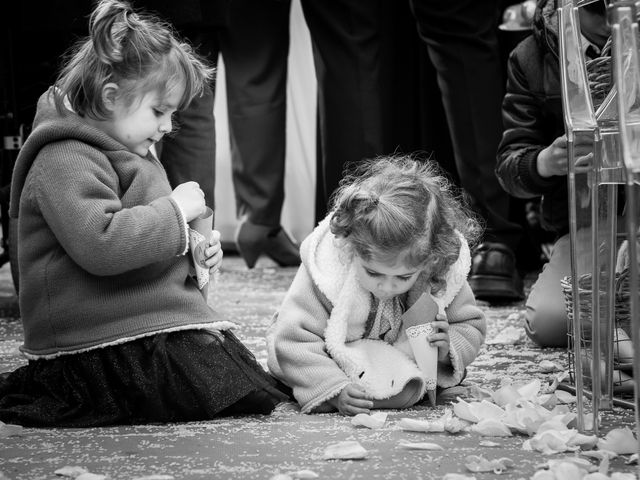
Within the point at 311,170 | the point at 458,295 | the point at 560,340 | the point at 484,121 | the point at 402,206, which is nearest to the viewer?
the point at 402,206

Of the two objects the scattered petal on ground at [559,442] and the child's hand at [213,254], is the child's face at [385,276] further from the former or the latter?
the scattered petal on ground at [559,442]

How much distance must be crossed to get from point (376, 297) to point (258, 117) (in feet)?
7.18

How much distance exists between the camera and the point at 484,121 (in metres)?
3.46

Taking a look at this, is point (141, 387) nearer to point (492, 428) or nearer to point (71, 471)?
point (71, 471)

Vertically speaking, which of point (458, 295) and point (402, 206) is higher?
point (402, 206)

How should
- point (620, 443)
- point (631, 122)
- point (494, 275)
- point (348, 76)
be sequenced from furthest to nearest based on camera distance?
point (348, 76) < point (494, 275) < point (620, 443) < point (631, 122)

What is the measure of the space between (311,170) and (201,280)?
2.80 meters

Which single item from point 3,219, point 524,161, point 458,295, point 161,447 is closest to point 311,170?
point 3,219

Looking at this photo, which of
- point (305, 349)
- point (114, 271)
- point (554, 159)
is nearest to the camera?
point (114, 271)

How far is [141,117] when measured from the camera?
206 cm

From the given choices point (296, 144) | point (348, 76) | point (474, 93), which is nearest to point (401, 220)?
point (474, 93)

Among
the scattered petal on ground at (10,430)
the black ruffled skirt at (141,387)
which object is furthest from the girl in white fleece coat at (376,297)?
the scattered petal on ground at (10,430)

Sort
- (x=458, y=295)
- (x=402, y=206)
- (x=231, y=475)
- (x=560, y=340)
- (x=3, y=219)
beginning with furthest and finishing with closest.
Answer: (x=3, y=219) < (x=560, y=340) < (x=458, y=295) < (x=402, y=206) < (x=231, y=475)

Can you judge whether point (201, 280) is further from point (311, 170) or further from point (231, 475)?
point (311, 170)
